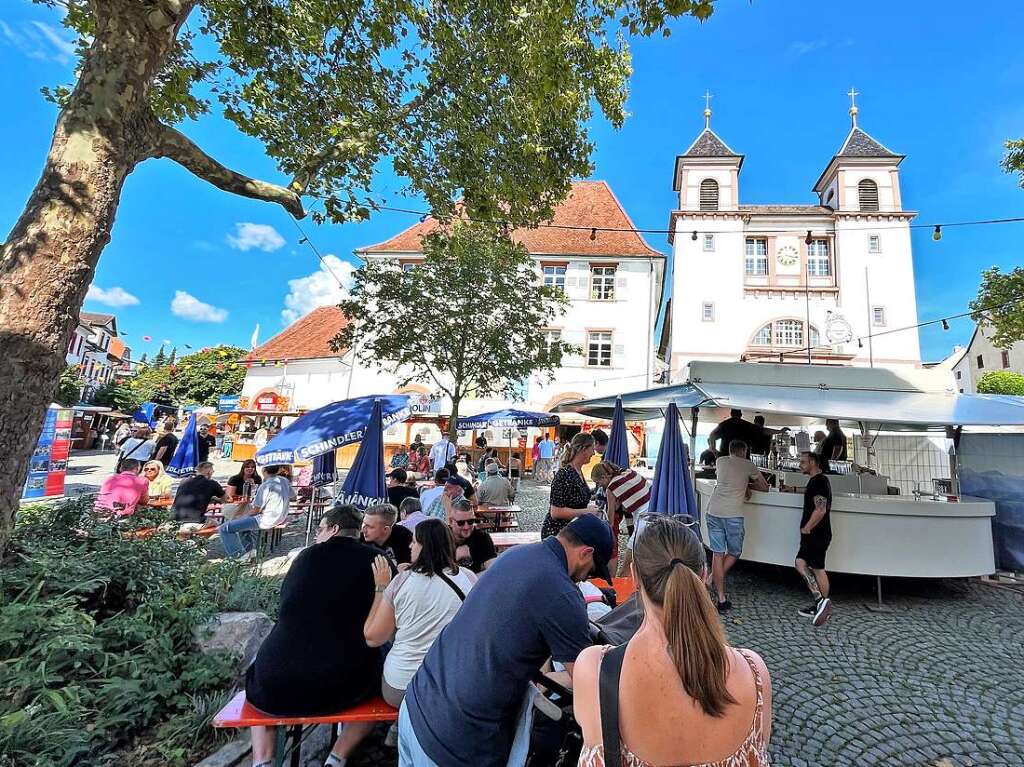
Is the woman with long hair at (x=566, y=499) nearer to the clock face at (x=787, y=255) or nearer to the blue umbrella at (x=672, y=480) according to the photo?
the blue umbrella at (x=672, y=480)

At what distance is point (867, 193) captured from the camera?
25.7 metres

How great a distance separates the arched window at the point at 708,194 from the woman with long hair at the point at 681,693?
29.0 metres

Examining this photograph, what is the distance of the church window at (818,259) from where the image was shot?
25328 millimetres

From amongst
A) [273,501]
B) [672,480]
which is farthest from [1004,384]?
[273,501]

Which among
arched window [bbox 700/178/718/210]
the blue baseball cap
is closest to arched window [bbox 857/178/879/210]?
arched window [bbox 700/178/718/210]

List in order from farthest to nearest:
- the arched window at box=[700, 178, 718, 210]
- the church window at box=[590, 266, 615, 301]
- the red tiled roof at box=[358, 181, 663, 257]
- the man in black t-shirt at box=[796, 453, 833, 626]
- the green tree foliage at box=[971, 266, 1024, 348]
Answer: the arched window at box=[700, 178, 718, 210], the red tiled roof at box=[358, 181, 663, 257], the church window at box=[590, 266, 615, 301], the green tree foliage at box=[971, 266, 1024, 348], the man in black t-shirt at box=[796, 453, 833, 626]

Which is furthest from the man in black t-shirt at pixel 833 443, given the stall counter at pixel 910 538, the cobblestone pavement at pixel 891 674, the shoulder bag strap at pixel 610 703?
the shoulder bag strap at pixel 610 703

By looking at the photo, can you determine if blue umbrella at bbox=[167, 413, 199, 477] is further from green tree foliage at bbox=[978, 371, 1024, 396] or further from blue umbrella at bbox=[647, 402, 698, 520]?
green tree foliage at bbox=[978, 371, 1024, 396]

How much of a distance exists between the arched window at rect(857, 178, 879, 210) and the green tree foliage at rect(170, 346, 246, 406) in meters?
48.9

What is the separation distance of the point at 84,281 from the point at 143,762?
306cm

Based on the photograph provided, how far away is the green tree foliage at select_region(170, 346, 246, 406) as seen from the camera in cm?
4444

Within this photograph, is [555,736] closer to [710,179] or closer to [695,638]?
[695,638]

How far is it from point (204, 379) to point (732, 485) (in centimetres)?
5076

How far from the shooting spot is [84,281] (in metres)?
3.29
